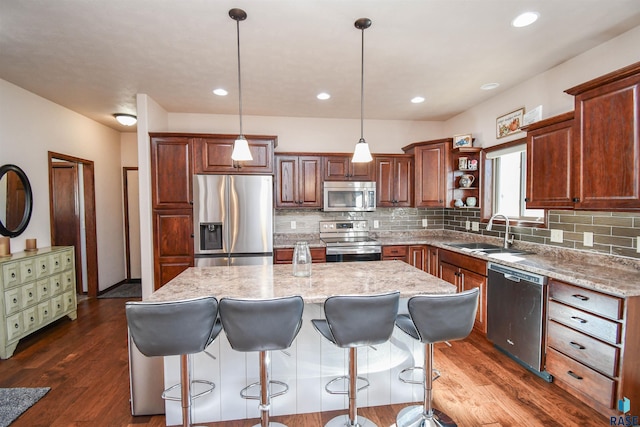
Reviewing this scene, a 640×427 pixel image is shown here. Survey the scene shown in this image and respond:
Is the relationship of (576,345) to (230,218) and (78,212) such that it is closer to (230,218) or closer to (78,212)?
(230,218)

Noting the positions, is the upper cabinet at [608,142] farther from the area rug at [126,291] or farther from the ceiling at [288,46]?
the area rug at [126,291]

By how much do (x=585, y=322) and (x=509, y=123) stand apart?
7.24 ft

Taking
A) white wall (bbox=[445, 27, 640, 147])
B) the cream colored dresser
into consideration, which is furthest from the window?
the cream colored dresser

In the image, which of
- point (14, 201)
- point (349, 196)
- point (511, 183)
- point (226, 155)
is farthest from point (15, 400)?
point (511, 183)

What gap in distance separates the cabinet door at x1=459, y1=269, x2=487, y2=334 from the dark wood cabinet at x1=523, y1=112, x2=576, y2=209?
2.77 ft

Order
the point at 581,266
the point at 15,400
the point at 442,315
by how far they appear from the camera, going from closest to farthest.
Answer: the point at 442,315, the point at 15,400, the point at 581,266

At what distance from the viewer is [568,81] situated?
8.89 feet

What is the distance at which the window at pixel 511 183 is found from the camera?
330cm

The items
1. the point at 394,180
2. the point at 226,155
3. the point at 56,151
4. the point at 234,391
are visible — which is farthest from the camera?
the point at 394,180

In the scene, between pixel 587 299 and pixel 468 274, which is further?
pixel 468 274

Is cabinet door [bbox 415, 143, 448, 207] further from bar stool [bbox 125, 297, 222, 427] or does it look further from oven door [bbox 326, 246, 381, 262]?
bar stool [bbox 125, 297, 222, 427]

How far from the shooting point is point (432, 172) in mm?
4129

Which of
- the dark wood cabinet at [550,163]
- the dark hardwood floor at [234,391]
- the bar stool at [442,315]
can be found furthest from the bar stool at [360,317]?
the dark wood cabinet at [550,163]

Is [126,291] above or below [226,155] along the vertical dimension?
below
